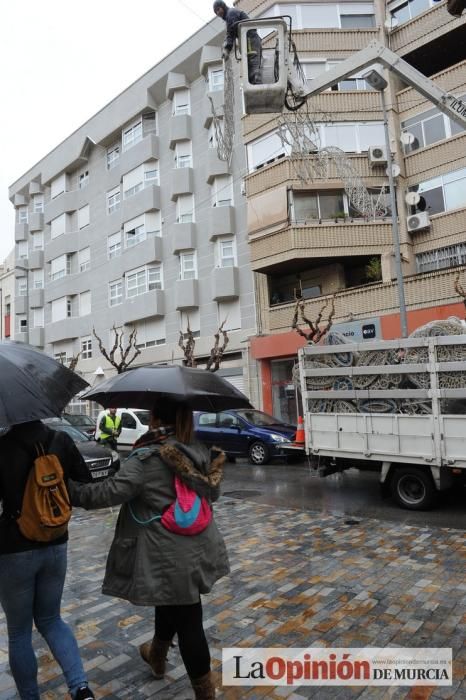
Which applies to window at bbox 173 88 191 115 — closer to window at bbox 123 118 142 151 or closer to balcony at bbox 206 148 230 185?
window at bbox 123 118 142 151

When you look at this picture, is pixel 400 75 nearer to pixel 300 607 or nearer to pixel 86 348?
pixel 300 607

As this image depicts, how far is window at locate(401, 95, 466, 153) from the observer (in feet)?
57.8

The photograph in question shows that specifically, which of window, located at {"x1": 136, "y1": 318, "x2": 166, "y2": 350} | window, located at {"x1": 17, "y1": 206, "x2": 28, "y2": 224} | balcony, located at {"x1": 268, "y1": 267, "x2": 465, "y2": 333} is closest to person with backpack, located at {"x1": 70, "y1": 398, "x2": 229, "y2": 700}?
balcony, located at {"x1": 268, "y1": 267, "x2": 465, "y2": 333}

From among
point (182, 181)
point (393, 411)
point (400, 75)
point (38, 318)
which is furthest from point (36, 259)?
point (393, 411)

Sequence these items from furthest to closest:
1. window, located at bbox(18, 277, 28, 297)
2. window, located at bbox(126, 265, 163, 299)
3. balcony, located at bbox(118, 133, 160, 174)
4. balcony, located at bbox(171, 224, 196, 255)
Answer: window, located at bbox(18, 277, 28, 297), balcony, located at bbox(118, 133, 160, 174), window, located at bbox(126, 265, 163, 299), balcony, located at bbox(171, 224, 196, 255)

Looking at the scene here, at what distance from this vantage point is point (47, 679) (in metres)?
3.04

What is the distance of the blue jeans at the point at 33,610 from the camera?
237 cm

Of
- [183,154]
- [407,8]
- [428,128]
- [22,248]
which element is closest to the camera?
[428,128]

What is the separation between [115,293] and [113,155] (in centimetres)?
869

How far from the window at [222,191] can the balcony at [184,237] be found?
67.7 inches

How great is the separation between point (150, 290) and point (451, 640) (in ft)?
77.2

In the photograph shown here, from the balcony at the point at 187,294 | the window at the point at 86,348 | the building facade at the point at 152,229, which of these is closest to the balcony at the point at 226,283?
the building facade at the point at 152,229

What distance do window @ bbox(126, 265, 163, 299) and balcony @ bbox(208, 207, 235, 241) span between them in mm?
4664

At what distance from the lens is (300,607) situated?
3977 millimetres
